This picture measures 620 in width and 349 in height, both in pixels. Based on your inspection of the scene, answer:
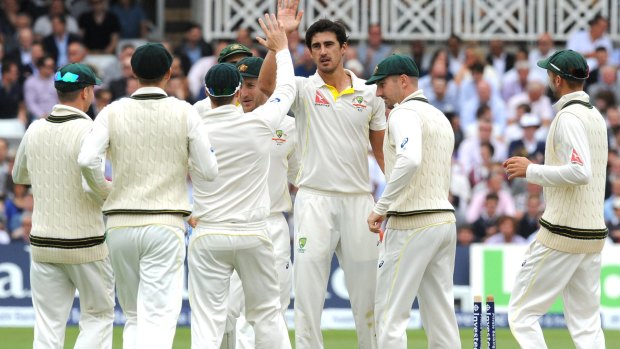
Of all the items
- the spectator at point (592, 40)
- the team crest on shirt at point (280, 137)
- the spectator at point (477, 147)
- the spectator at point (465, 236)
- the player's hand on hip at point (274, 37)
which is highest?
the spectator at point (592, 40)

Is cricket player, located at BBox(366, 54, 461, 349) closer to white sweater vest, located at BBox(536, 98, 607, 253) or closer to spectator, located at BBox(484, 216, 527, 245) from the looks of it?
white sweater vest, located at BBox(536, 98, 607, 253)

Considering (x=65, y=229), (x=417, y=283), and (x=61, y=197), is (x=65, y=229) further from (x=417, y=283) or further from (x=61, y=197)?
(x=417, y=283)

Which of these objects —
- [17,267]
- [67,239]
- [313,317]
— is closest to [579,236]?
[313,317]

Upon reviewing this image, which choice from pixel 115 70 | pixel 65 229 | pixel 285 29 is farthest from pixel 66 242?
pixel 115 70

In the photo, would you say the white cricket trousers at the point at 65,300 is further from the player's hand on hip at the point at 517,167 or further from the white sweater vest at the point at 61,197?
the player's hand on hip at the point at 517,167

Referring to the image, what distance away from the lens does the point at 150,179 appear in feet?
30.8

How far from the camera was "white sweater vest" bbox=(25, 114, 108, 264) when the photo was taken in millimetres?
9781

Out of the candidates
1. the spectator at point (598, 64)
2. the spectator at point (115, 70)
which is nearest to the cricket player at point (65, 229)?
the spectator at point (115, 70)

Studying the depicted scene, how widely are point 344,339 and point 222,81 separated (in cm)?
617

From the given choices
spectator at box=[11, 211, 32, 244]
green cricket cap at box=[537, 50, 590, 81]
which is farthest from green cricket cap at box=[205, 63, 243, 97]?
spectator at box=[11, 211, 32, 244]

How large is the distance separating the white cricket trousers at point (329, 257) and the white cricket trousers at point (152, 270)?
1452 millimetres

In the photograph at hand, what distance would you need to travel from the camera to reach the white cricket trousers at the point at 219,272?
9688 millimetres

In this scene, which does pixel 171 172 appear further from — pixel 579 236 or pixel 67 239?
pixel 579 236

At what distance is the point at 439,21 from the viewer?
21.5 metres
